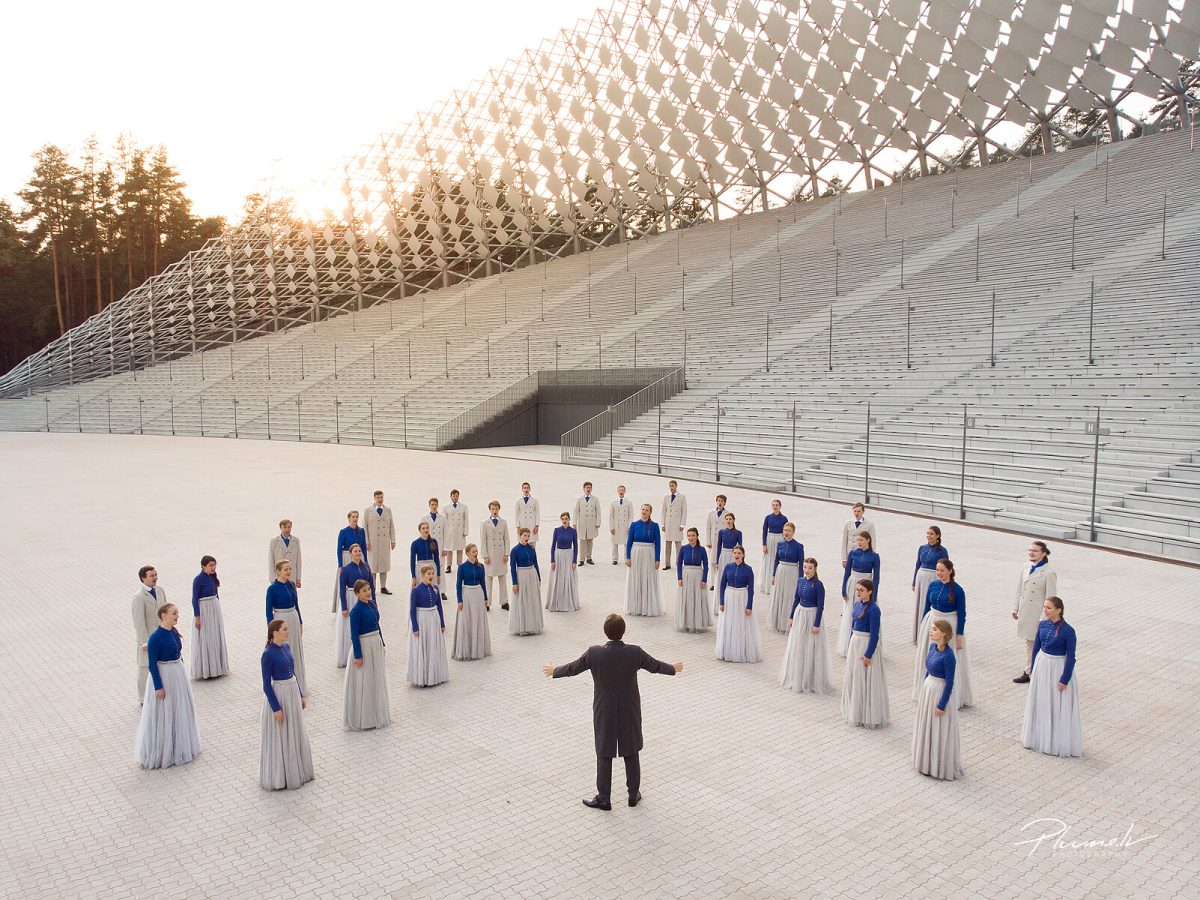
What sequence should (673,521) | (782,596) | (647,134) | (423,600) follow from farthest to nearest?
1. (647,134)
2. (673,521)
3. (782,596)
4. (423,600)

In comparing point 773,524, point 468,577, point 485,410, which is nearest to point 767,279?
point 485,410

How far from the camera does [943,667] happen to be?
672cm

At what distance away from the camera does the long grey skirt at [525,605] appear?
35.4 ft

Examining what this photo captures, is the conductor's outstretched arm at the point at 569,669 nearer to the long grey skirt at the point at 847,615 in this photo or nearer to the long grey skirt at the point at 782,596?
the long grey skirt at the point at 847,615

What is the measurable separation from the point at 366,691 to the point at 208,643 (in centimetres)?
245

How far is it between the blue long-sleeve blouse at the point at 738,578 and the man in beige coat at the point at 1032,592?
269 centimetres

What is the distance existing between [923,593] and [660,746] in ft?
13.9

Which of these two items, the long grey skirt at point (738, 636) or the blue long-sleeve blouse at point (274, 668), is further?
the long grey skirt at point (738, 636)

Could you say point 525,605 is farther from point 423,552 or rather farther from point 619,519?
point 619,519

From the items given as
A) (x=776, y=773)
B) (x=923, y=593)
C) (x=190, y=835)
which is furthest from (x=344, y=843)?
(x=923, y=593)

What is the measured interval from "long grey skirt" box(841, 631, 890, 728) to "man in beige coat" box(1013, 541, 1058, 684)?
1.97 metres

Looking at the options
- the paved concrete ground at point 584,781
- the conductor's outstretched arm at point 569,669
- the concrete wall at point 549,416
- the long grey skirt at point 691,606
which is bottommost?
the paved concrete ground at point 584,781

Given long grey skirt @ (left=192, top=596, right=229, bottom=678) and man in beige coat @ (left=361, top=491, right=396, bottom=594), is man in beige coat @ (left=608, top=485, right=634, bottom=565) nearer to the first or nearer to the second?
man in beige coat @ (left=361, top=491, right=396, bottom=594)

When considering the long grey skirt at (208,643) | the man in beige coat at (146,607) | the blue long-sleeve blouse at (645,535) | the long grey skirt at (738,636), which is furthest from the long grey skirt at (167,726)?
the blue long-sleeve blouse at (645,535)
